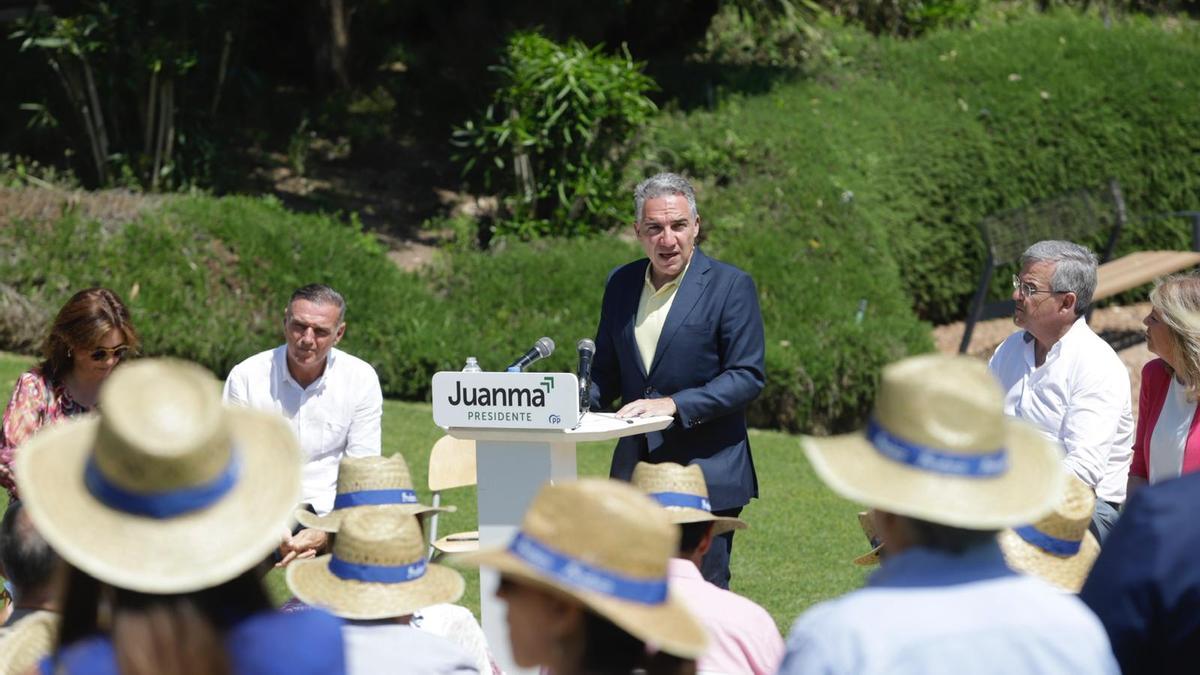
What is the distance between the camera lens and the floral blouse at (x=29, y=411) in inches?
205

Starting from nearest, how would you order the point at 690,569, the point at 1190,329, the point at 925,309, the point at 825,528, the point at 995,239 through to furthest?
the point at 690,569, the point at 1190,329, the point at 825,528, the point at 995,239, the point at 925,309

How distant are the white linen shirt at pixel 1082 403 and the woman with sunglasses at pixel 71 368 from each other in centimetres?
314

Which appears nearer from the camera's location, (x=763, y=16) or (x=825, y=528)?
(x=825, y=528)

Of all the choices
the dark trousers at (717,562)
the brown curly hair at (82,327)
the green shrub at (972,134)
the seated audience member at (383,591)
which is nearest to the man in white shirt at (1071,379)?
the dark trousers at (717,562)

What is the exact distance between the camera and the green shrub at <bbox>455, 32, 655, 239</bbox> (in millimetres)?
13156

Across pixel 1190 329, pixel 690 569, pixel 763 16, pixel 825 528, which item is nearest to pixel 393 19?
pixel 763 16

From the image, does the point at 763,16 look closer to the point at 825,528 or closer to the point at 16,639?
the point at 825,528

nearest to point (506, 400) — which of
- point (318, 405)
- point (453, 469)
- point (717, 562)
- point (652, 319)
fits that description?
point (652, 319)

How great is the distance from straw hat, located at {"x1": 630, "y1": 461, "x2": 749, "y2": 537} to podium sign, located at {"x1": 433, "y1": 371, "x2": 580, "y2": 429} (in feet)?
3.91

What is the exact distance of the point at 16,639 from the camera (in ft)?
10.3

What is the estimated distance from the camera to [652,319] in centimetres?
576

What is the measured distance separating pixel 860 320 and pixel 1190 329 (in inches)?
277

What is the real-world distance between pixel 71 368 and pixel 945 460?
364cm

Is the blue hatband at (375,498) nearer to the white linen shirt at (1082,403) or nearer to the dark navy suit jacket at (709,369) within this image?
the dark navy suit jacket at (709,369)
